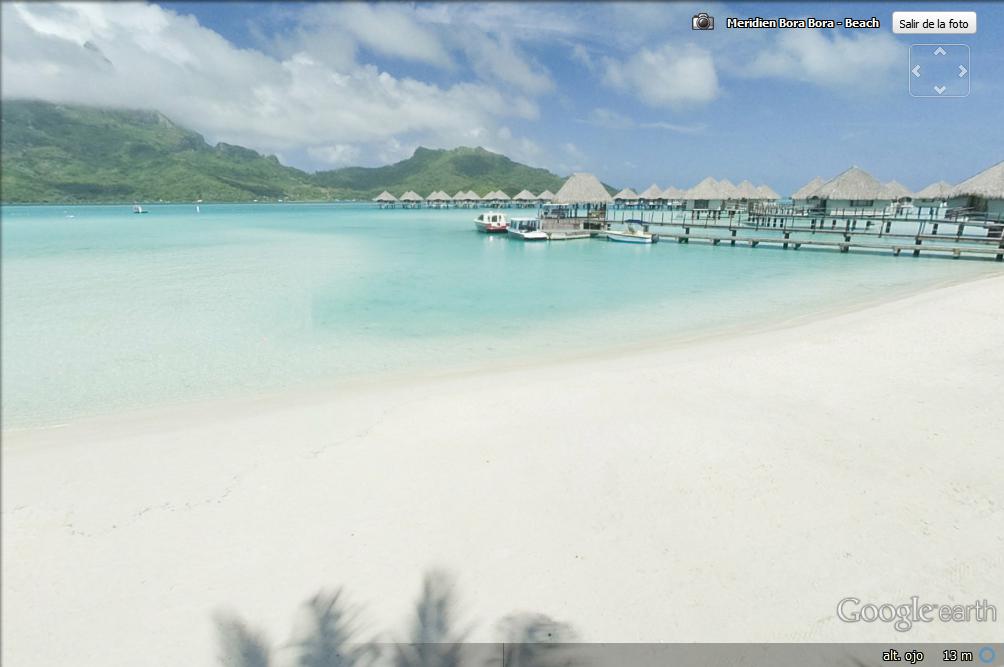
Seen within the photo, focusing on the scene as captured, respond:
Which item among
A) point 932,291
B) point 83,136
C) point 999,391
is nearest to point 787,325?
point 999,391

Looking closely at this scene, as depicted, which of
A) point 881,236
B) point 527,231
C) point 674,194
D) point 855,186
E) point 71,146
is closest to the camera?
point 71,146

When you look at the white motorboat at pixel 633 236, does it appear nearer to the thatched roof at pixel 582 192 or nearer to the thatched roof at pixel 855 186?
the thatched roof at pixel 582 192

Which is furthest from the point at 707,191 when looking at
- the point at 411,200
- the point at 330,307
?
the point at 411,200

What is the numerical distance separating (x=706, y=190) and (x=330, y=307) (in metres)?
32.6

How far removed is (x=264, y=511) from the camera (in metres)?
3.34

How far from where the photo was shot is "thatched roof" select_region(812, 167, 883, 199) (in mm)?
28016

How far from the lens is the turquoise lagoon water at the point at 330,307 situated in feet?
20.4

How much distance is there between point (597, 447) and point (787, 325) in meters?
7.68

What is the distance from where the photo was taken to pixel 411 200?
78.8 meters

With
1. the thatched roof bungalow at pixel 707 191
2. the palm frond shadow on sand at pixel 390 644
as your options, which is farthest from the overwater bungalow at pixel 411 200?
the palm frond shadow on sand at pixel 390 644

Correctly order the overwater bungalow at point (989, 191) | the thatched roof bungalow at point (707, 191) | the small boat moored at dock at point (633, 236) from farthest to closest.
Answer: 1. the thatched roof bungalow at point (707, 191)
2. the small boat moored at dock at point (633, 236)
3. the overwater bungalow at point (989, 191)

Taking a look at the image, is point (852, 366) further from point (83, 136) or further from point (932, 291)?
point (932, 291)

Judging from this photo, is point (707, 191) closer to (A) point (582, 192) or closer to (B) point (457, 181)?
(A) point (582, 192)

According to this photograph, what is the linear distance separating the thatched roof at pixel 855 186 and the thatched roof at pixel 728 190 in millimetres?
7001
